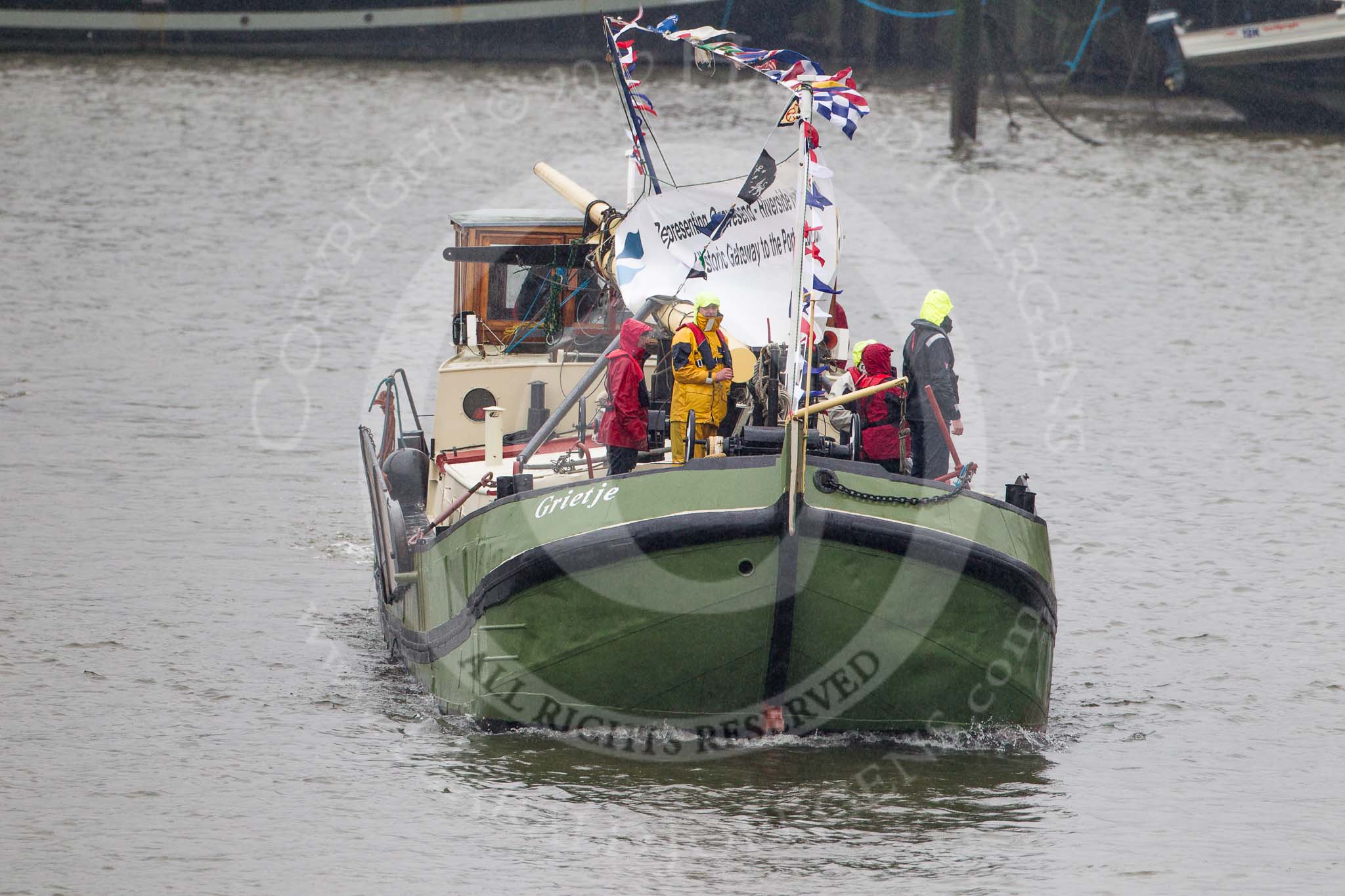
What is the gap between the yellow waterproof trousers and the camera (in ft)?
41.1

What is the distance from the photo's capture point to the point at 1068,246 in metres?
34.9

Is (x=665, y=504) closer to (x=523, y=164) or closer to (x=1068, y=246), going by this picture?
(x=1068, y=246)

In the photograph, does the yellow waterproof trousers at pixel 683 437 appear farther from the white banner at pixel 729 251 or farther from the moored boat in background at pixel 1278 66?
the moored boat in background at pixel 1278 66

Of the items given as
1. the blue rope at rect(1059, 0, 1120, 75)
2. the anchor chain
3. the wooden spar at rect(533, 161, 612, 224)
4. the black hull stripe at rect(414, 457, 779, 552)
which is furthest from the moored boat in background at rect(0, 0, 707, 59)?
the anchor chain

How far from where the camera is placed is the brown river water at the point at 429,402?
37.1 feet

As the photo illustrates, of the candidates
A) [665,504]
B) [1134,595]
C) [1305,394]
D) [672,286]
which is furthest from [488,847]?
[1305,394]

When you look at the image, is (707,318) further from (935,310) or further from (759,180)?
(935,310)

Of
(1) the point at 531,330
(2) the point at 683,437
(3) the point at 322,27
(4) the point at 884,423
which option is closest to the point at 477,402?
(1) the point at 531,330

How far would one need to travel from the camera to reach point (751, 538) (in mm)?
11250

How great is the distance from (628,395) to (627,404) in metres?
0.06

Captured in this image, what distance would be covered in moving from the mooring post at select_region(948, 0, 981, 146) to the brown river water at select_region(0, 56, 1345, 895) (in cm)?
116

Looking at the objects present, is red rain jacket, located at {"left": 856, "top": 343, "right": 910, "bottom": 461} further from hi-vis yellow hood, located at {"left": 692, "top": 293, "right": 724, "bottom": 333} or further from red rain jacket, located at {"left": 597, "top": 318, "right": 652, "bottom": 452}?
red rain jacket, located at {"left": 597, "top": 318, "right": 652, "bottom": 452}

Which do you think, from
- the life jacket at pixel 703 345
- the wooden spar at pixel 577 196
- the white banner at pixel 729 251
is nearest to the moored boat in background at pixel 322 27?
the wooden spar at pixel 577 196

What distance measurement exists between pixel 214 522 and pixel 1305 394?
1458 centimetres
